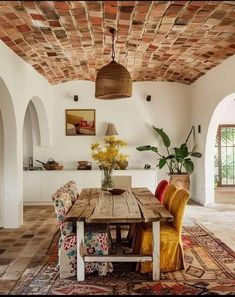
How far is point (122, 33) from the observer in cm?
558

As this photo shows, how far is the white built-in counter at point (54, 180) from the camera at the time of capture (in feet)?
28.1

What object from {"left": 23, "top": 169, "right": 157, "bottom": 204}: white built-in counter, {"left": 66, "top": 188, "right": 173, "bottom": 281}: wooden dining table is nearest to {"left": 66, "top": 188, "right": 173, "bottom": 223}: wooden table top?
{"left": 66, "top": 188, "right": 173, "bottom": 281}: wooden dining table

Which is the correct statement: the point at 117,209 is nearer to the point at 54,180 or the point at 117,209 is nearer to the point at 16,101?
the point at 16,101

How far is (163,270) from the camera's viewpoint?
3973mm

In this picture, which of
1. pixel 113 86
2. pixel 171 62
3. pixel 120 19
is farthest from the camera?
pixel 171 62

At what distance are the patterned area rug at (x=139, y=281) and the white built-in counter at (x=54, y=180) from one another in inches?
161

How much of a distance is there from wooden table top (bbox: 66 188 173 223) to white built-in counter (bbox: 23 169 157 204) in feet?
11.0

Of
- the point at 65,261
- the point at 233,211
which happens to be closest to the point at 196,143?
the point at 233,211

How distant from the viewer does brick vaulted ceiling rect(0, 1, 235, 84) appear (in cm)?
443

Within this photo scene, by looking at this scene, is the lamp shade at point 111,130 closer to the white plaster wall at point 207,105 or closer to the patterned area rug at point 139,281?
the white plaster wall at point 207,105

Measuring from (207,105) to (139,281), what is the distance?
5.38m

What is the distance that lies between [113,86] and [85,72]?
13.5ft

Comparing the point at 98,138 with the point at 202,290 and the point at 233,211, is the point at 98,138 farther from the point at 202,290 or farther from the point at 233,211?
the point at 202,290

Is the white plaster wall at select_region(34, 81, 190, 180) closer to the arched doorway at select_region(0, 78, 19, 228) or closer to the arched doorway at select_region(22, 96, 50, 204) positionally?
the arched doorway at select_region(22, 96, 50, 204)
